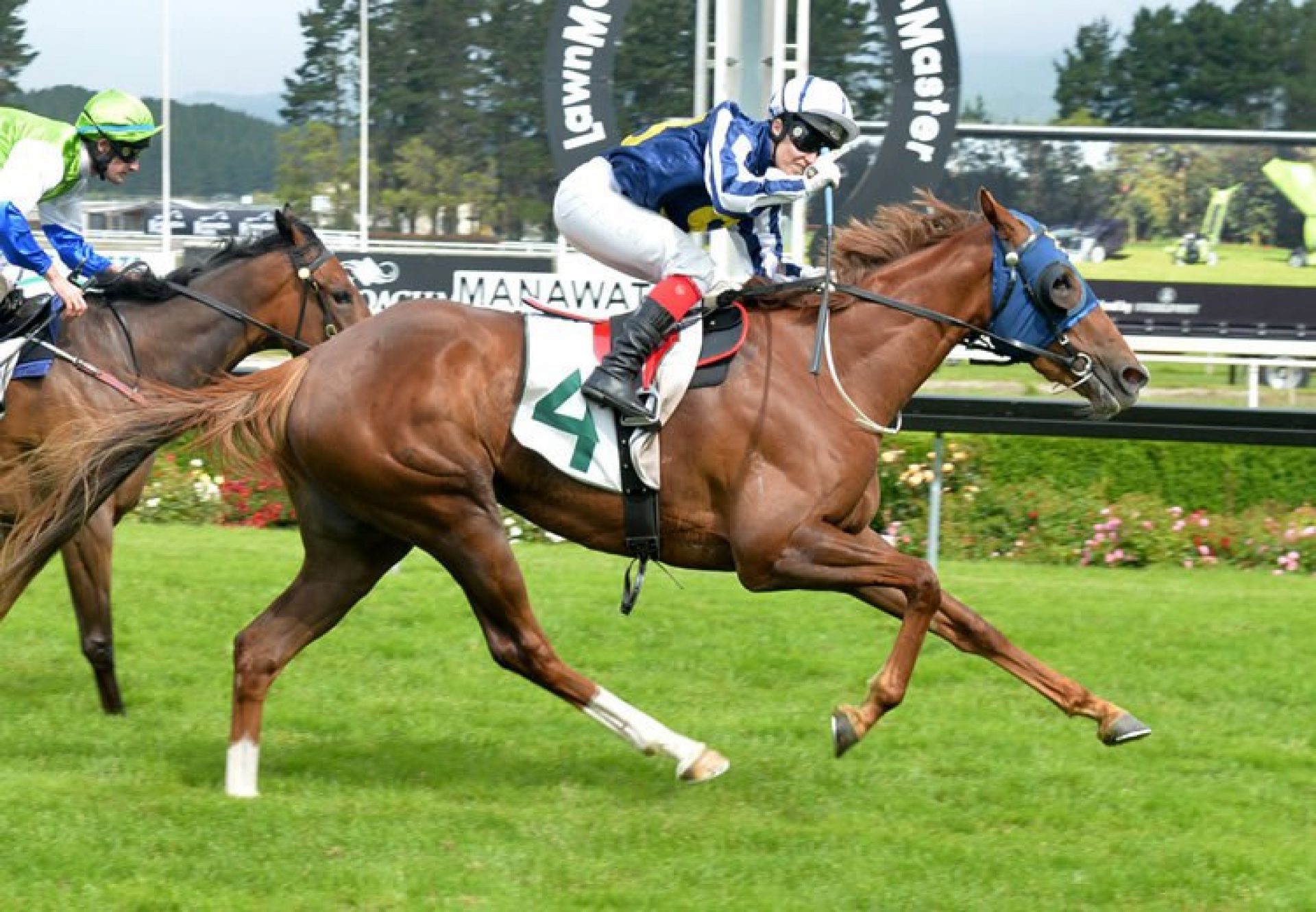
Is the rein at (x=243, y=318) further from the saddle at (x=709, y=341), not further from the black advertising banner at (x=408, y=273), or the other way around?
the black advertising banner at (x=408, y=273)

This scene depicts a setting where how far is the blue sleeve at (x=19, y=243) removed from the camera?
5438 millimetres

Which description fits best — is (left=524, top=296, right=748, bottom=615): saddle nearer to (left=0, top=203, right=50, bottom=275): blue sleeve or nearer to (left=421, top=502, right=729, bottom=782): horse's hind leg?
(left=421, top=502, right=729, bottom=782): horse's hind leg

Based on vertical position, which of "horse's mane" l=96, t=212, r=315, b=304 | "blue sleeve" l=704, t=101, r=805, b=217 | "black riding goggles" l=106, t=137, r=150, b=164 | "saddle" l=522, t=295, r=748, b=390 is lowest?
"saddle" l=522, t=295, r=748, b=390

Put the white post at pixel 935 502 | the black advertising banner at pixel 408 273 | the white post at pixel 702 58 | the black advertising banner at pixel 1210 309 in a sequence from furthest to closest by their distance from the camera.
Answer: the black advertising banner at pixel 1210 309 → the black advertising banner at pixel 408 273 → the white post at pixel 702 58 → the white post at pixel 935 502

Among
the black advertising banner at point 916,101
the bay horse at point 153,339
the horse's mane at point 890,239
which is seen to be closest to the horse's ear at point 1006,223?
the horse's mane at point 890,239

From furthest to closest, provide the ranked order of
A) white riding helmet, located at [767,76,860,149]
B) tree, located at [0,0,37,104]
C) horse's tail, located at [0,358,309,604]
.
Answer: tree, located at [0,0,37,104]
horse's tail, located at [0,358,309,604]
white riding helmet, located at [767,76,860,149]

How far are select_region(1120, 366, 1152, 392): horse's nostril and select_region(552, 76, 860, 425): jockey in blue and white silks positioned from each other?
0.97m

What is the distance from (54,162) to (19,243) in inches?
12.7

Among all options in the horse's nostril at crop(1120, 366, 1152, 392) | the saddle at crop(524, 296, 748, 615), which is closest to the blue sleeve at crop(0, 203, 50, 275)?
the saddle at crop(524, 296, 748, 615)

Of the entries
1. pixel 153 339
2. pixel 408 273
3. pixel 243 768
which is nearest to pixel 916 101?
pixel 408 273

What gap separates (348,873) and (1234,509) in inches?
267

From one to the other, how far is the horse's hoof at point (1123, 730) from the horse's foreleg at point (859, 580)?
0.56 m

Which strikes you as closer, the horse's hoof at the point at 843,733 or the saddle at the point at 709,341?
the horse's hoof at the point at 843,733

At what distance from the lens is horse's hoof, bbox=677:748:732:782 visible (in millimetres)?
4680
